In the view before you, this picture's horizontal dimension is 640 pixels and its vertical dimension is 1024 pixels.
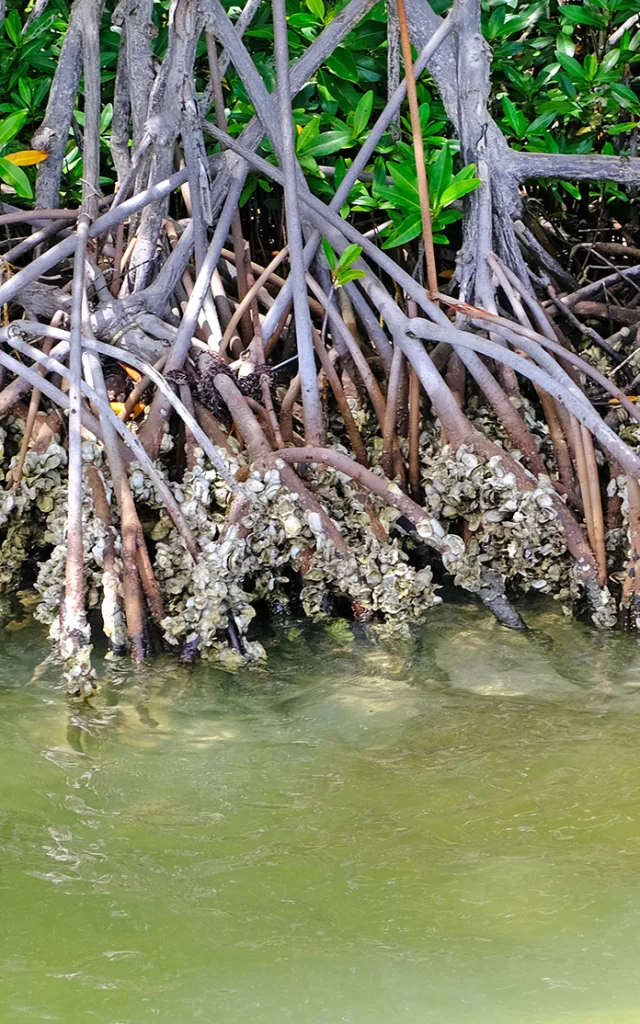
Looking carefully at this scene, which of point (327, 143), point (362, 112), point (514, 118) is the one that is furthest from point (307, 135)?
point (514, 118)

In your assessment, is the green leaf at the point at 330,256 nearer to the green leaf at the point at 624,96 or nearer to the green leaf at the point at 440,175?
the green leaf at the point at 440,175

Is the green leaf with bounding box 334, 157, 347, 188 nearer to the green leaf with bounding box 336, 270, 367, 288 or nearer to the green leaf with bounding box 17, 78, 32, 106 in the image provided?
the green leaf with bounding box 336, 270, 367, 288

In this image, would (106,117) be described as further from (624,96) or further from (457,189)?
(624,96)

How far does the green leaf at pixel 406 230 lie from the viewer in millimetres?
2936

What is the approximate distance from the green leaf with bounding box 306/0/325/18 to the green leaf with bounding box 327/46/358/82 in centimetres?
16

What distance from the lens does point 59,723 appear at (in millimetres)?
2227

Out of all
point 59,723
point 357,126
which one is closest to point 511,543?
point 59,723

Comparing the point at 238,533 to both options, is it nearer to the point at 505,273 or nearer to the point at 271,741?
the point at 271,741

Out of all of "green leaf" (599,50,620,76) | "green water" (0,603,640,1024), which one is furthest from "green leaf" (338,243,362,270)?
"green leaf" (599,50,620,76)

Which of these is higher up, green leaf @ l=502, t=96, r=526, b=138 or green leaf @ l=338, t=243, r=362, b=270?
green leaf @ l=502, t=96, r=526, b=138

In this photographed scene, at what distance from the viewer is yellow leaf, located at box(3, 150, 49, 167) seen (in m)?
2.99

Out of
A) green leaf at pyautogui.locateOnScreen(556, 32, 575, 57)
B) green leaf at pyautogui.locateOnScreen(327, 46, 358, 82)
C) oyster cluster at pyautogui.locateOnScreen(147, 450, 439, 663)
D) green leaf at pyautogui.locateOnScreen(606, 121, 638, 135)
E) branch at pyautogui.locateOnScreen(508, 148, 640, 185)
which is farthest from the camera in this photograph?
green leaf at pyautogui.locateOnScreen(556, 32, 575, 57)

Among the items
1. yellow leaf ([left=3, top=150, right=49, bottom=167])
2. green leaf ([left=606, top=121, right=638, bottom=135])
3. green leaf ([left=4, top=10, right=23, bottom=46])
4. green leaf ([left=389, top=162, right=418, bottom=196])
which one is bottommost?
green leaf ([left=389, top=162, right=418, bottom=196])

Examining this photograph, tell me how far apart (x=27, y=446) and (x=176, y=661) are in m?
0.85
